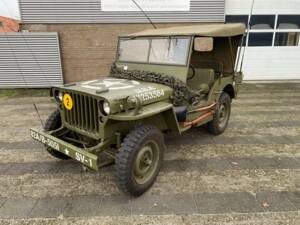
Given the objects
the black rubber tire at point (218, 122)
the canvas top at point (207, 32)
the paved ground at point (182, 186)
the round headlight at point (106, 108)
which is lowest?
the paved ground at point (182, 186)

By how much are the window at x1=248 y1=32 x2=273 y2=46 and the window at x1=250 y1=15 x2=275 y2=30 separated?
28 cm

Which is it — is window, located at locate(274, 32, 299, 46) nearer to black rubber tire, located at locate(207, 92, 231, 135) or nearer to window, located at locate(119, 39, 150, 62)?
black rubber tire, located at locate(207, 92, 231, 135)

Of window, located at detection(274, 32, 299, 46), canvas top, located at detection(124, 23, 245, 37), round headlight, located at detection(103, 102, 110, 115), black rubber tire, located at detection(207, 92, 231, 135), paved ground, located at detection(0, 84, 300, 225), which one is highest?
canvas top, located at detection(124, 23, 245, 37)

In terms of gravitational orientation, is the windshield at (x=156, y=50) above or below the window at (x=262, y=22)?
below

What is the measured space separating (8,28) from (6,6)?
Result: 0.81 metres

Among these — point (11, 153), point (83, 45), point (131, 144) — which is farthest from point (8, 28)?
point (131, 144)

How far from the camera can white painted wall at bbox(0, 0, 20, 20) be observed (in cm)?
973

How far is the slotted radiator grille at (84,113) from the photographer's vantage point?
3.23 metres

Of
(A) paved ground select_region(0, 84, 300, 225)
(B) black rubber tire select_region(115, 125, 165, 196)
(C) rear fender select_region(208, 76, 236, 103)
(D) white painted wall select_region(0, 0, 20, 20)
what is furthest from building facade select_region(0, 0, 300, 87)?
(B) black rubber tire select_region(115, 125, 165, 196)

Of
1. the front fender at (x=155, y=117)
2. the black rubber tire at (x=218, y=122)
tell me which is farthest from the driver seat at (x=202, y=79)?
the front fender at (x=155, y=117)

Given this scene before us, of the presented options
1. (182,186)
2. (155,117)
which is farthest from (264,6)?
(182,186)

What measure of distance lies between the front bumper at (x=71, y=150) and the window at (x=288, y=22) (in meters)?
10.8

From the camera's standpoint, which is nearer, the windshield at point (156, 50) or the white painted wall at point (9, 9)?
the windshield at point (156, 50)

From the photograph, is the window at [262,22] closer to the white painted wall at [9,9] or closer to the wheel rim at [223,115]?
the wheel rim at [223,115]
